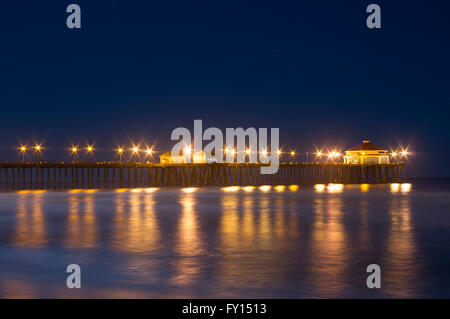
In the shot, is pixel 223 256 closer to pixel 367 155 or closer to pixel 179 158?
pixel 179 158

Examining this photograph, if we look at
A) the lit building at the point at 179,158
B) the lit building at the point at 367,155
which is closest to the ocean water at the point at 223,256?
the lit building at the point at 179,158

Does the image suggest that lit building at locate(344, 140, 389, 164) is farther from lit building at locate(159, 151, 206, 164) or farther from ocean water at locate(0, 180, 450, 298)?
ocean water at locate(0, 180, 450, 298)

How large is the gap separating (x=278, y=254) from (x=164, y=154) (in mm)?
77062

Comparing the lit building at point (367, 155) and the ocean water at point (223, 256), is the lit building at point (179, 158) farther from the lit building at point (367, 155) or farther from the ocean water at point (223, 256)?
the ocean water at point (223, 256)

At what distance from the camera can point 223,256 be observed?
12.5 meters

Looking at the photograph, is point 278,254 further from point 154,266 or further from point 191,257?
point 154,266

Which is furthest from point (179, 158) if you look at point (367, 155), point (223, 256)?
point (223, 256)

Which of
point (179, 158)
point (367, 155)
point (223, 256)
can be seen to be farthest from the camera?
point (367, 155)

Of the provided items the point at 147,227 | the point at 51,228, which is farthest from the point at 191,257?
the point at 51,228

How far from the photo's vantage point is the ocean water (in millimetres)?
8945

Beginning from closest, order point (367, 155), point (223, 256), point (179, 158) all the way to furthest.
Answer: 1. point (223, 256)
2. point (179, 158)
3. point (367, 155)

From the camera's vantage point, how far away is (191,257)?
492 inches

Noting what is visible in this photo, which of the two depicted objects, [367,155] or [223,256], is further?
[367,155]

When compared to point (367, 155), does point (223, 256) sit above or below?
below
